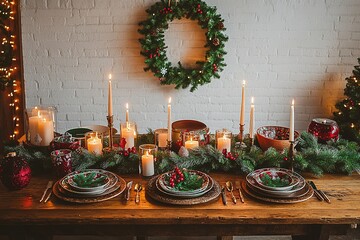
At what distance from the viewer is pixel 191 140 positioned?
7.50ft

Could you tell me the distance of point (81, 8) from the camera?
3.75 m

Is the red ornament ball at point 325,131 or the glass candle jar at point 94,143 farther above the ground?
the red ornament ball at point 325,131

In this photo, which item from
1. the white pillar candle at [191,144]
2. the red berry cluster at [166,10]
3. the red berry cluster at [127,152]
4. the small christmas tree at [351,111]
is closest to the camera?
the red berry cluster at [127,152]

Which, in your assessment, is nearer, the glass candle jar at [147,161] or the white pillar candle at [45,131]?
the glass candle jar at [147,161]

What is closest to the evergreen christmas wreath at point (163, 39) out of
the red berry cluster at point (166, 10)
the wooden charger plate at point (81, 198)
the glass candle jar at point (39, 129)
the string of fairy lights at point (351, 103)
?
the red berry cluster at point (166, 10)

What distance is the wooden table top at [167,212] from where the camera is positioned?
1.71 meters

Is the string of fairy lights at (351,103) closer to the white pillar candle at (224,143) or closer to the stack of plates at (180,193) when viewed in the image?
the white pillar candle at (224,143)

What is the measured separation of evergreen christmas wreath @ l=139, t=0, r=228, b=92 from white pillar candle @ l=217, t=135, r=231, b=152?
5.01ft

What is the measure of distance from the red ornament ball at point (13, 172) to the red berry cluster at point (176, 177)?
65 centimetres

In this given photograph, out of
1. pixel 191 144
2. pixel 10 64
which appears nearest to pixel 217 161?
pixel 191 144

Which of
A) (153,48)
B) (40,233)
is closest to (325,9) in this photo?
(153,48)

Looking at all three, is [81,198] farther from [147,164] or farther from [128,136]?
[128,136]

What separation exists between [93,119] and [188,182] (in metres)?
2.30

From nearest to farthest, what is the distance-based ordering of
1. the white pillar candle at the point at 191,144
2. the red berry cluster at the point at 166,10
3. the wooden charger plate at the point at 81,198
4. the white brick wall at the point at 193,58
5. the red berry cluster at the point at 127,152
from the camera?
the wooden charger plate at the point at 81,198
the red berry cluster at the point at 127,152
the white pillar candle at the point at 191,144
the red berry cluster at the point at 166,10
the white brick wall at the point at 193,58
